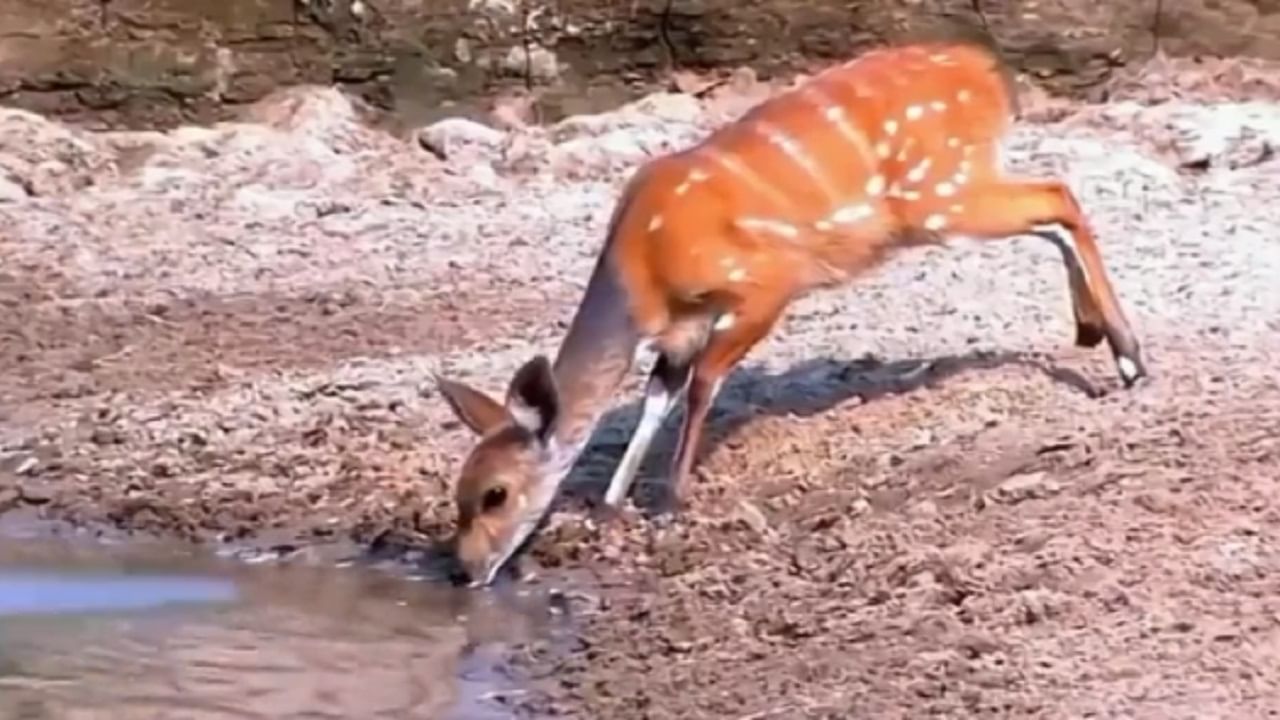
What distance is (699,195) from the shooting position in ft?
18.8

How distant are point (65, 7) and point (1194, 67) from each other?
4.19 meters

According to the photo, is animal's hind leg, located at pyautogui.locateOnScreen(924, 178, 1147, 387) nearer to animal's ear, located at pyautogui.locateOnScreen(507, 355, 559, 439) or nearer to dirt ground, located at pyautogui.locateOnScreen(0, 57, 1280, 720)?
dirt ground, located at pyautogui.locateOnScreen(0, 57, 1280, 720)

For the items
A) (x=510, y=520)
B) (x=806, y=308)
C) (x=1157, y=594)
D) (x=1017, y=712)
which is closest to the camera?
(x=1017, y=712)

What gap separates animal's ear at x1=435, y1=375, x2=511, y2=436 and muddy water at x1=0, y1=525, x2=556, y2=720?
376mm

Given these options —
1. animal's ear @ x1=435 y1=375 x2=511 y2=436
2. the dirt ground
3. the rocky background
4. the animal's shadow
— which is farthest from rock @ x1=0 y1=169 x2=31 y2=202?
animal's ear @ x1=435 y1=375 x2=511 y2=436

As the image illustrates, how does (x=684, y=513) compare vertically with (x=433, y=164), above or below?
above

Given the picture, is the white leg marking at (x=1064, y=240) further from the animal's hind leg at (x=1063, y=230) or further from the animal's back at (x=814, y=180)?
the animal's back at (x=814, y=180)

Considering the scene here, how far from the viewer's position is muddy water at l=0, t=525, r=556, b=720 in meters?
4.77

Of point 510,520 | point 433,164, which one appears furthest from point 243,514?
point 433,164

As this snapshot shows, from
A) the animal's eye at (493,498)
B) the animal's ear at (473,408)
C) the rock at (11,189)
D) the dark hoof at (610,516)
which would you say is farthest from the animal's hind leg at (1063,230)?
the rock at (11,189)

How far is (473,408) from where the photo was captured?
5.68 meters

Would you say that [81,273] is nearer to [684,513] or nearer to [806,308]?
[806,308]

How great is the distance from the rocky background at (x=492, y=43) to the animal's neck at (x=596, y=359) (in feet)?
13.0

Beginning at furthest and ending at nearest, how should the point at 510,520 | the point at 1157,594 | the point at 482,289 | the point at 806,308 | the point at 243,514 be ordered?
the point at 482,289, the point at 806,308, the point at 243,514, the point at 510,520, the point at 1157,594
